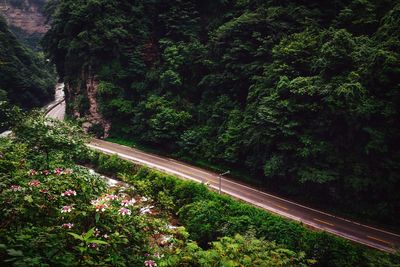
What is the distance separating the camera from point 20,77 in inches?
2295

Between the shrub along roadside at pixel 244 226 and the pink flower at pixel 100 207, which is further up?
the pink flower at pixel 100 207

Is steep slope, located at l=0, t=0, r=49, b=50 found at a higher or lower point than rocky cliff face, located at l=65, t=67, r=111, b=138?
higher

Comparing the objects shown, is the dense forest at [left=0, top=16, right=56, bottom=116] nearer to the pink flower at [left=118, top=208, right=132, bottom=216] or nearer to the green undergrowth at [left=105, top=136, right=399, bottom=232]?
the green undergrowth at [left=105, top=136, right=399, bottom=232]

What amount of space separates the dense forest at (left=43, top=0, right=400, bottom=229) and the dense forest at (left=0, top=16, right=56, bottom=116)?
10775mm

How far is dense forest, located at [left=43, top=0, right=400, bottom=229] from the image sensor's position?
22.4m

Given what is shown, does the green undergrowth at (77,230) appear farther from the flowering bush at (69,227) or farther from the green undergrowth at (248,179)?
the green undergrowth at (248,179)

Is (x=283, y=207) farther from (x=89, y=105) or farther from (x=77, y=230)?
(x=89, y=105)

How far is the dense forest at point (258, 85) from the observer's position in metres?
22.4

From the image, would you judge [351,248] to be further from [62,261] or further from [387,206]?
[62,261]

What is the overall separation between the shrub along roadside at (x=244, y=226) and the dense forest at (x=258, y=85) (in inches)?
208

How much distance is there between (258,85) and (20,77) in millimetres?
50297

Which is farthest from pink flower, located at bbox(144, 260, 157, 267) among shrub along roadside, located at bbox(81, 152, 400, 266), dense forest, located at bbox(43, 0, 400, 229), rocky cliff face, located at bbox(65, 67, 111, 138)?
rocky cliff face, located at bbox(65, 67, 111, 138)

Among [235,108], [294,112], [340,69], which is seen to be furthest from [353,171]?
[235,108]

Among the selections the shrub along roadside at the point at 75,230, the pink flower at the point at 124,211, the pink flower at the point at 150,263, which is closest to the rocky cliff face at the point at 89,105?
the shrub along roadside at the point at 75,230
